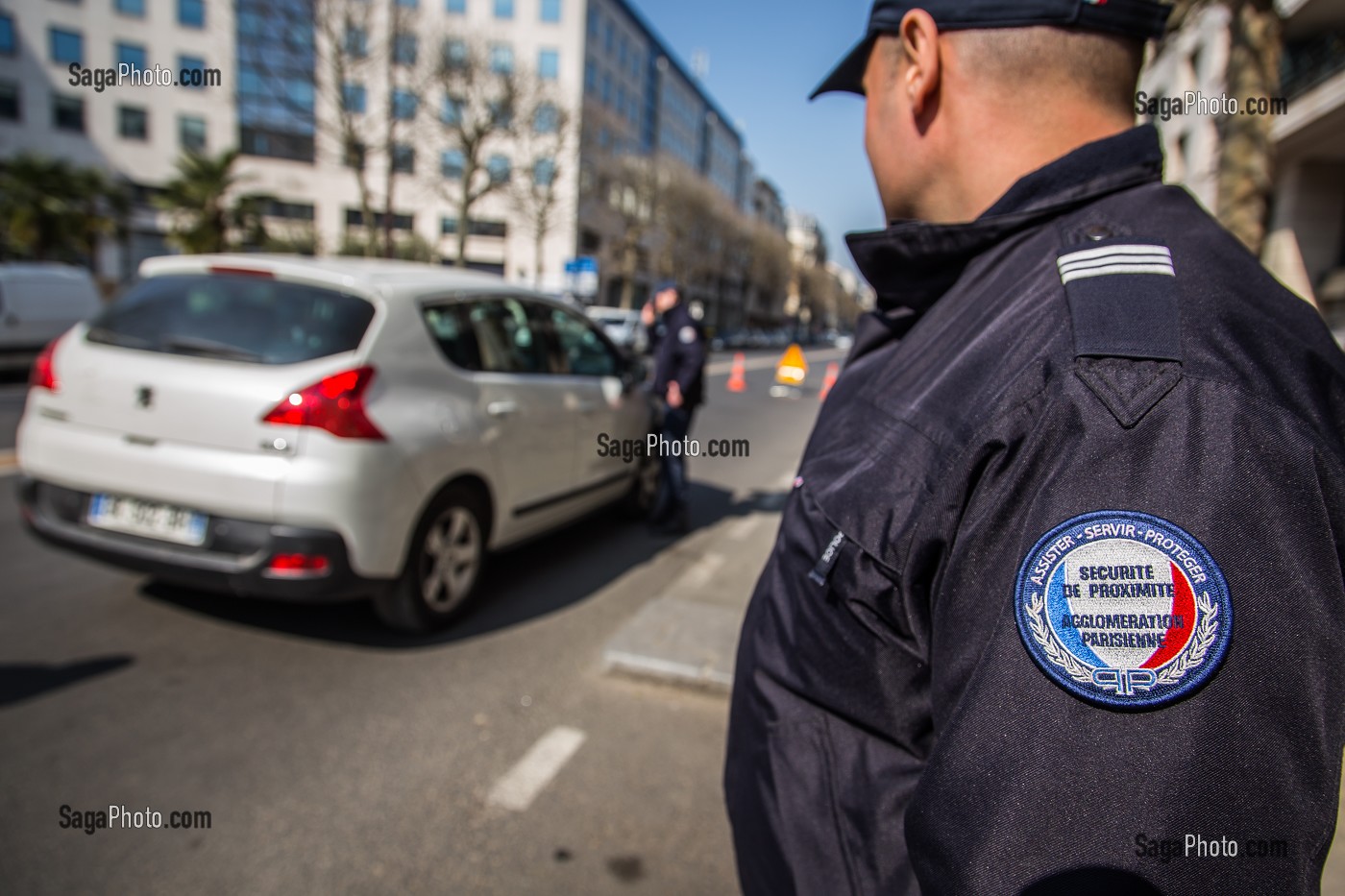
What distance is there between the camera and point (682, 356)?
19.5ft

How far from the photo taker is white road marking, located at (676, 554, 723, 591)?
4801mm

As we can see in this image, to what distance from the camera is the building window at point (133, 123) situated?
1708 inches

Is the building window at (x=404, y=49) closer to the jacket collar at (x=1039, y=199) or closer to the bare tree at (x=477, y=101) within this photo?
the bare tree at (x=477, y=101)

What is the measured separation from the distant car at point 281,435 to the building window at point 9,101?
5118 cm

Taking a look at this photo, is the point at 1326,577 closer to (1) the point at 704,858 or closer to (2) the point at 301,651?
(1) the point at 704,858

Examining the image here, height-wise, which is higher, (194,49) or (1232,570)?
(194,49)

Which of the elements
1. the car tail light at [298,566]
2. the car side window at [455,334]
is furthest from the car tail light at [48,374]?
the car side window at [455,334]

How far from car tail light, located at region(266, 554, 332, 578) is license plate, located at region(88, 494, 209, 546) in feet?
1.19

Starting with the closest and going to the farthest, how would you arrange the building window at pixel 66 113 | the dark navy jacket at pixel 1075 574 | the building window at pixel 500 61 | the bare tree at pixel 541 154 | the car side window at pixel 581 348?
the dark navy jacket at pixel 1075 574 → the car side window at pixel 581 348 → the building window at pixel 500 61 → the bare tree at pixel 541 154 → the building window at pixel 66 113

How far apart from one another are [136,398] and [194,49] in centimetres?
5194

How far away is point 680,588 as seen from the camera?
4711 mm

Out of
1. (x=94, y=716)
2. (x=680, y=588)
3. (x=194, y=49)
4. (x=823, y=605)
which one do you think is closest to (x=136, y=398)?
(x=94, y=716)

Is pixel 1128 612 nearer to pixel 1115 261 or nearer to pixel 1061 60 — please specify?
pixel 1115 261

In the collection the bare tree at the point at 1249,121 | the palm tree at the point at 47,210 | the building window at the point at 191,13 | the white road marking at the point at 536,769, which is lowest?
the white road marking at the point at 536,769
